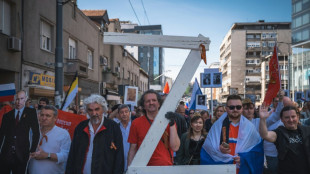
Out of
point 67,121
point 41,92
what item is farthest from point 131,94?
point 67,121

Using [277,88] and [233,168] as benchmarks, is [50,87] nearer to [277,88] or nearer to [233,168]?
[277,88]

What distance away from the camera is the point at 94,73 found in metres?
21.5

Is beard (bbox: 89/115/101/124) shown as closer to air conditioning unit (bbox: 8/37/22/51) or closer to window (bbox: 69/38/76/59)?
air conditioning unit (bbox: 8/37/22/51)

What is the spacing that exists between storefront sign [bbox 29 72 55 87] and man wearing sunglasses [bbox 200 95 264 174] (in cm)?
1036

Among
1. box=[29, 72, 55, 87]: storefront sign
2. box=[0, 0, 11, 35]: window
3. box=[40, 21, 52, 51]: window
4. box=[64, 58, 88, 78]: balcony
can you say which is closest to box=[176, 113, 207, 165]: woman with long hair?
box=[0, 0, 11, 35]: window

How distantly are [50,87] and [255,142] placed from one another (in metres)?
12.2

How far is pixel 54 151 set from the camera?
3871 millimetres

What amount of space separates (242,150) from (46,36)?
12447 mm

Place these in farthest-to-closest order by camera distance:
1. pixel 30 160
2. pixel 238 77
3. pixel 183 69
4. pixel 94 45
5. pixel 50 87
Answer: pixel 238 77 → pixel 94 45 → pixel 50 87 → pixel 30 160 → pixel 183 69

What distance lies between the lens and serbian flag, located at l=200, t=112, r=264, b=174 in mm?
3215

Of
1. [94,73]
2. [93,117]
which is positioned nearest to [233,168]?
[93,117]

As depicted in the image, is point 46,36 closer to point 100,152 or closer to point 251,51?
point 100,152

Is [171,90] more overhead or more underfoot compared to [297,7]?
more underfoot

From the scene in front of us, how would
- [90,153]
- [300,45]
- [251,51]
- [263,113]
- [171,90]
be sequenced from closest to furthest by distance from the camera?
1. [171,90]
2. [263,113]
3. [90,153]
4. [300,45]
5. [251,51]
